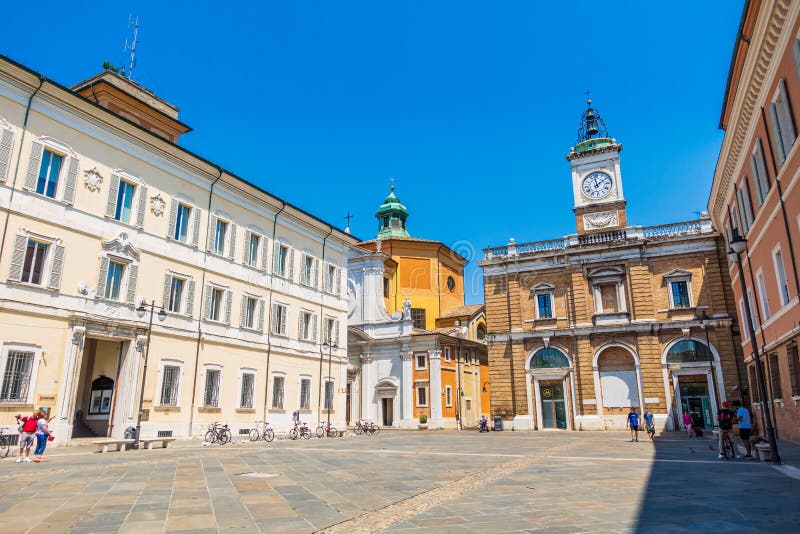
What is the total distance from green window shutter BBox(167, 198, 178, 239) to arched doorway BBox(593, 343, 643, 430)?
26648 millimetres

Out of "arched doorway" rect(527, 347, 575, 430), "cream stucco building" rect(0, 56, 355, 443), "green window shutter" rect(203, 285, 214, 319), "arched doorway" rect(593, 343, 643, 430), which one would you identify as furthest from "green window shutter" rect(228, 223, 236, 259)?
"arched doorway" rect(593, 343, 643, 430)

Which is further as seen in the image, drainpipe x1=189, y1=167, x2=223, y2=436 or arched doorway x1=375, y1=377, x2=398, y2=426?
arched doorway x1=375, y1=377, x2=398, y2=426

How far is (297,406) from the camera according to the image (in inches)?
1115

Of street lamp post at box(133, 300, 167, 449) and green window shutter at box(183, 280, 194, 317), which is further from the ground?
green window shutter at box(183, 280, 194, 317)

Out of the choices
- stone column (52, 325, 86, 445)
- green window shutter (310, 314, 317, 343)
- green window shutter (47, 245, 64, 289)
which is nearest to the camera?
stone column (52, 325, 86, 445)

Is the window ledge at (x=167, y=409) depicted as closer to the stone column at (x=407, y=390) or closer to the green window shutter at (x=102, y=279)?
the green window shutter at (x=102, y=279)

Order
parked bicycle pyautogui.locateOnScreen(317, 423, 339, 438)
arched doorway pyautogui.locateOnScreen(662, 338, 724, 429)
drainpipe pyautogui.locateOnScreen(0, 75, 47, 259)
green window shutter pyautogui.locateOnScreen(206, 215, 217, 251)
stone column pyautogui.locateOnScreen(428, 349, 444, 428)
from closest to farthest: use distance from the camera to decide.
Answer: drainpipe pyautogui.locateOnScreen(0, 75, 47, 259) < green window shutter pyautogui.locateOnScreen(206, 215, 217, 251) < parked bicycle pyautogui.locateOnScreen(317, 423, 339, 438) < arched doorway pyautogui.locateOnScreen(662, 338, 724, 429) < stone column pyautogui.locateOnScreen(428, 349, 444, 428)

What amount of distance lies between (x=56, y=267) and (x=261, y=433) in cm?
1145

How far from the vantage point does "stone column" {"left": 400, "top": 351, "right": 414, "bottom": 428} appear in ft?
136

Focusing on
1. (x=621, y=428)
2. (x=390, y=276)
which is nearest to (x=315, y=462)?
(x=621, y=428)

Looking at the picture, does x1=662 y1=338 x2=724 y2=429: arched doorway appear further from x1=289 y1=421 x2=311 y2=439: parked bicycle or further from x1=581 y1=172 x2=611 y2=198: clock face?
x1=289 y1=421 x2=311 y2=439: parked bicycle

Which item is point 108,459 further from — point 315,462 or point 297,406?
point 297,406

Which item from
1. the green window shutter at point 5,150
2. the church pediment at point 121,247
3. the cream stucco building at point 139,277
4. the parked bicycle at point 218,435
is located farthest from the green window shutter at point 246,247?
the green window shutter at point 5,150

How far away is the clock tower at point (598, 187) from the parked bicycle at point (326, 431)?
21.8 m
